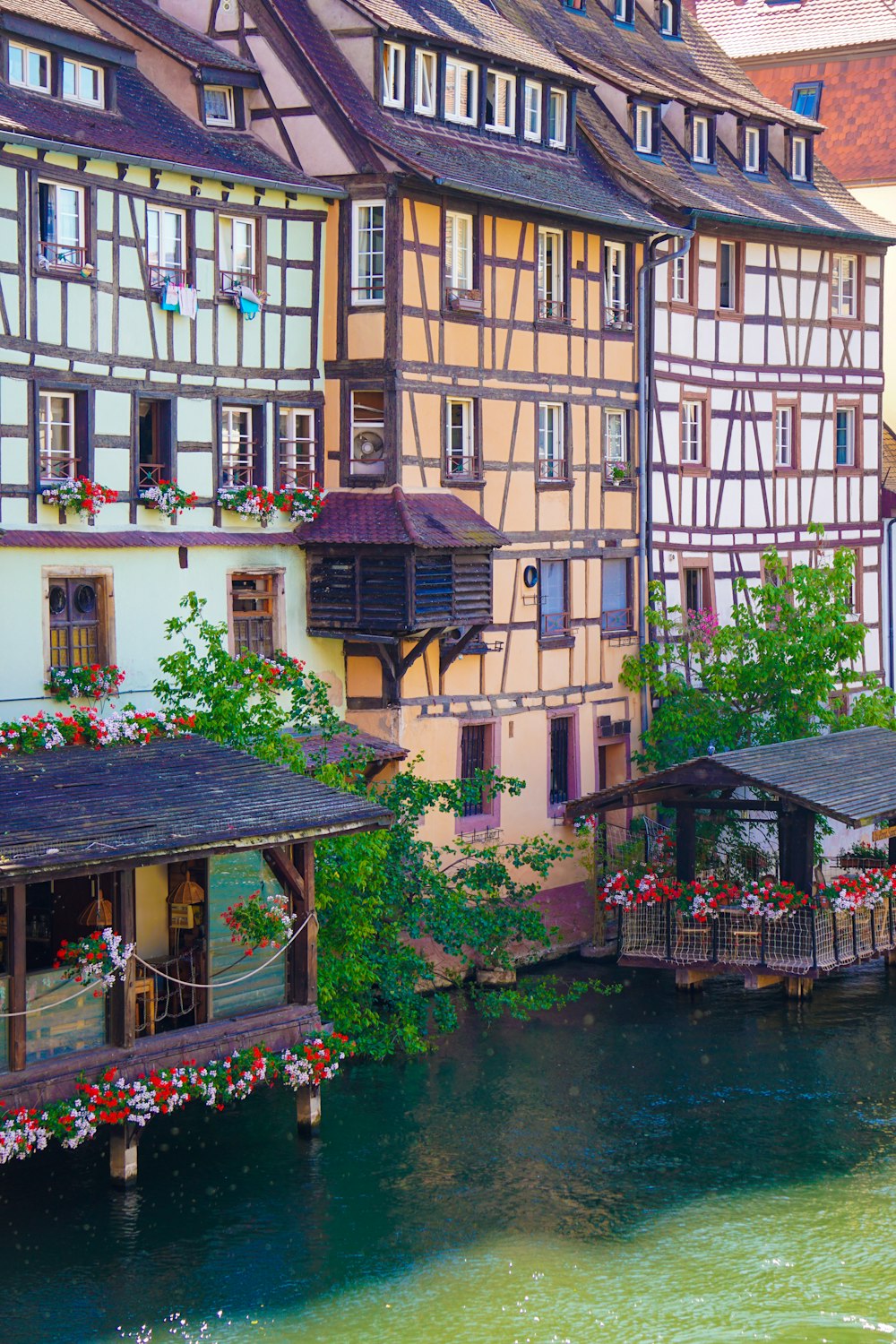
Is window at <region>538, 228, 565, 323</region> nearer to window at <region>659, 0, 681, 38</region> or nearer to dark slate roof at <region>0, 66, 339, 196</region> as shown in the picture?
dark slate roof at <region>0, 66, 339, 196</region>

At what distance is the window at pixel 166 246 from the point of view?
27328mm

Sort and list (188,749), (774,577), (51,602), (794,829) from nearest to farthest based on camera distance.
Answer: (188,749) < (51,602) < (794,829) < (774,577)

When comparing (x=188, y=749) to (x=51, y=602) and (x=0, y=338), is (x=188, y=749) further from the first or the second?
(x=0, y=338)

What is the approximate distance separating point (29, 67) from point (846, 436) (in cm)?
1911

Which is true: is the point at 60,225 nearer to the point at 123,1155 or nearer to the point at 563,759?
the point at 123,1155

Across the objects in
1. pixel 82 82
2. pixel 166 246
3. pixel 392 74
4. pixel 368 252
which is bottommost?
pixel 166 246

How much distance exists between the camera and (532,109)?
1344 inches

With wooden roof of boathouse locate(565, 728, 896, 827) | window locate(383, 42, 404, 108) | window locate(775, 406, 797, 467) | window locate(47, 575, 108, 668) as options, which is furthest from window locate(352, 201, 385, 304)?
window locate(775, 406, 797, 467)

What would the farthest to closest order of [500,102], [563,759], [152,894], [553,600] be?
[563,759]
[553,600]
[500,102]
[152,894]

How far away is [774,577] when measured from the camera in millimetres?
38188

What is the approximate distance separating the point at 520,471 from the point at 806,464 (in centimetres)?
864

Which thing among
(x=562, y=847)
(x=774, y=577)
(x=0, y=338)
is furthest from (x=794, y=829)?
(x=0, y=338)

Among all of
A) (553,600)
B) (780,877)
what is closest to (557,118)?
(553,600)

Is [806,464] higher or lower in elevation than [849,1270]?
higher
